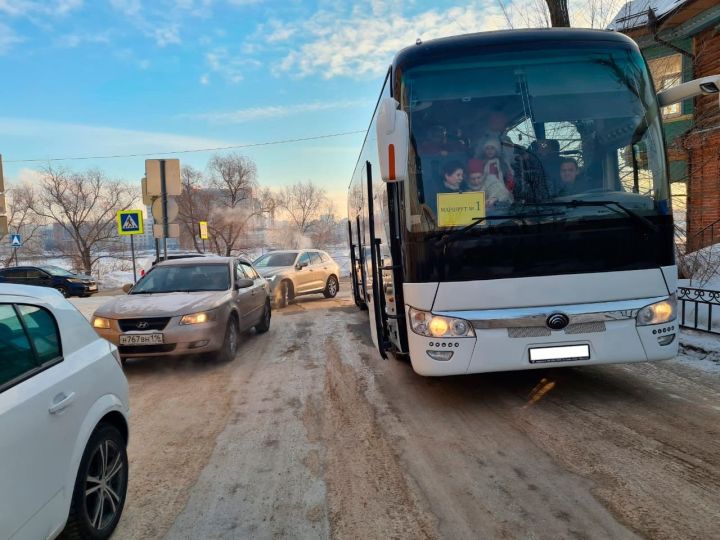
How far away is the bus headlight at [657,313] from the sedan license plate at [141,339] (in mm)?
5379

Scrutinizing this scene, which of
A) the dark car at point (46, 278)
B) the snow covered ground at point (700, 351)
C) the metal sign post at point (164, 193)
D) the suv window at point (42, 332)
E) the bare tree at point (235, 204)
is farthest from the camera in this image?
the bare tree at point (235, 204)

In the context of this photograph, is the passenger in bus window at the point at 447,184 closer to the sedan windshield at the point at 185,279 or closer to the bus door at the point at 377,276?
the bus door at the point at 377,276

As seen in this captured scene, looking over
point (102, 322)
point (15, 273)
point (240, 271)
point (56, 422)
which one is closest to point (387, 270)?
point (56, 422)

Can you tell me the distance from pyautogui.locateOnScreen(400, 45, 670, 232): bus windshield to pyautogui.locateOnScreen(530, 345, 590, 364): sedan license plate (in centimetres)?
109

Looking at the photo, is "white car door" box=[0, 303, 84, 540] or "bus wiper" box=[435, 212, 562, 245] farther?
"bus wiper" box=[435, 212, 562, 245]

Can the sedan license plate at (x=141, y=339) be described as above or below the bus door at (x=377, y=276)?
below

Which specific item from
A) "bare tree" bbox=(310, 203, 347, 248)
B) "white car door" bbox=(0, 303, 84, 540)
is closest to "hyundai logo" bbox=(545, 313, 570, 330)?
"white car door" bbox=(0, 303, 84, 540)

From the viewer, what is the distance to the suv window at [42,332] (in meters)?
2.50

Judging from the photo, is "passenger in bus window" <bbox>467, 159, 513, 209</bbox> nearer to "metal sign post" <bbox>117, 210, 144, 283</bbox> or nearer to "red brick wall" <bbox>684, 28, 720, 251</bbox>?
"red brick wall" <bbox>684, 28, 720, 251</bbox>

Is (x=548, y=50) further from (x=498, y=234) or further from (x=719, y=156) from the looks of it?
(x=719, y=156)

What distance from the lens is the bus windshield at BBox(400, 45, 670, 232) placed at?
4.22 metres

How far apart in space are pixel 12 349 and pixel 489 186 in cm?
352

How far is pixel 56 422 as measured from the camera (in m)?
2.31

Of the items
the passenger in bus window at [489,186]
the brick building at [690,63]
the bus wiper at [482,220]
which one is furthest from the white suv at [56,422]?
the brick building at [690,63]
